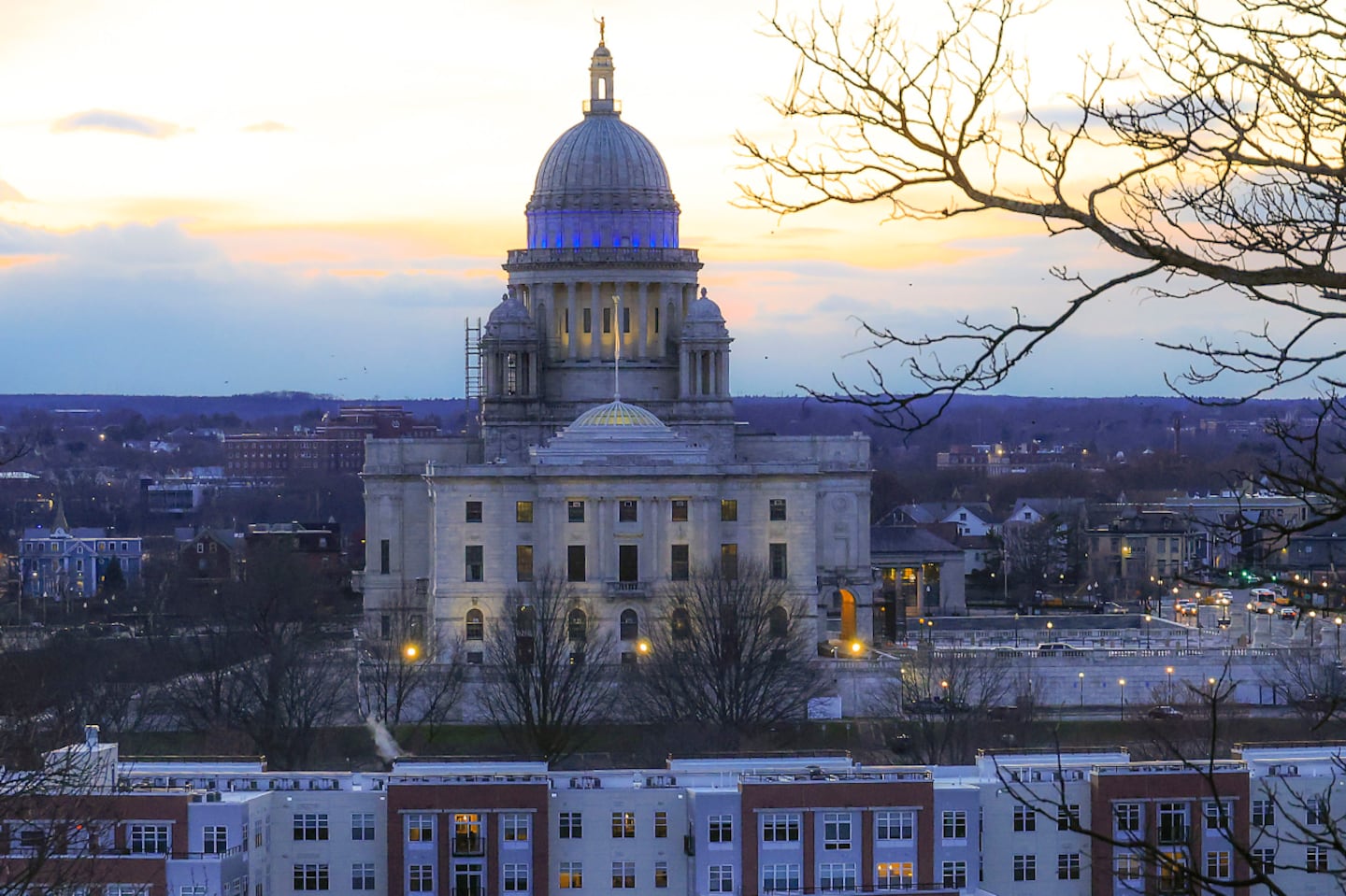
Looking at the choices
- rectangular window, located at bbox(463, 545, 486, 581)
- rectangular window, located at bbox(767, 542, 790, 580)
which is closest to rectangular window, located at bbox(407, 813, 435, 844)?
rectangular window, located at bbox(463, 545, 486, 581)

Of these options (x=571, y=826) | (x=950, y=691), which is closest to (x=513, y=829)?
(x=571, y=826)

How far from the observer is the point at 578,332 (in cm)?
12231

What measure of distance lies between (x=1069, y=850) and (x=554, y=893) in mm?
11808

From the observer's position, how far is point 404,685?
95.3 meters

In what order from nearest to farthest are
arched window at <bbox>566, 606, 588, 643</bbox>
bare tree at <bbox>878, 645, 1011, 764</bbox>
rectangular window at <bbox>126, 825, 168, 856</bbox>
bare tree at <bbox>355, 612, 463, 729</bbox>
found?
rectangular window at <bbox>126, 825, 168, 856</bbox> < bare tree at <bbox>878, 645, 1011, 764</bbox> < bare tree at <bbox>355, 612, 463, 729</bbox> < arched window at <bbox>566, 606, 588, 643</bbox>

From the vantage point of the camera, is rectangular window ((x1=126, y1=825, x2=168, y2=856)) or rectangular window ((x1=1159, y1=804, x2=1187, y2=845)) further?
rectangular window ((x1=1159, y1=804, x2=1187, y2=845))

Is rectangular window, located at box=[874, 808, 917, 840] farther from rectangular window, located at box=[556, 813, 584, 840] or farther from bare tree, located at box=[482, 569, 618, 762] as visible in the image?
bare tree, located at box=[482, 569, 618, 762]

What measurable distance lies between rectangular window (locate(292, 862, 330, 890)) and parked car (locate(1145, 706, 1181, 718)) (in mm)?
33297

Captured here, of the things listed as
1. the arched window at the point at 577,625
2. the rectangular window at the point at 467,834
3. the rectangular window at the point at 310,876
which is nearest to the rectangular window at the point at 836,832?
the rectangular window at the point at 467,834

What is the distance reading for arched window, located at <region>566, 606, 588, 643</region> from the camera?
10212 cm

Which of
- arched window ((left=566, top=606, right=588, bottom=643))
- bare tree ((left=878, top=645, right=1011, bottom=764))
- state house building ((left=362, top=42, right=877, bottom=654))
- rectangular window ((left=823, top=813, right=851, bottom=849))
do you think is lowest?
rectangular window ((left=823, top=813, right=851, bottom=849))

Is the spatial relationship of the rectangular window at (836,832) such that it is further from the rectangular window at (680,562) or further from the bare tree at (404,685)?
the rectangular window at (680,562)

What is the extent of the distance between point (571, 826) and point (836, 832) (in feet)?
19.8

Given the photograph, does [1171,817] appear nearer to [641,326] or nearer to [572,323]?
[641,326]
